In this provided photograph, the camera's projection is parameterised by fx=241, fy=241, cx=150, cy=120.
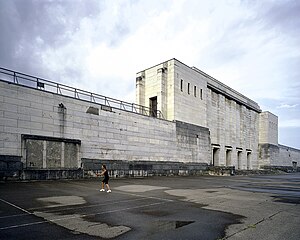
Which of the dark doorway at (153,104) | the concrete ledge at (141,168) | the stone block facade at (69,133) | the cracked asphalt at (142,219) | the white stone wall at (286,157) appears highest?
the dark doorway at (153,104)

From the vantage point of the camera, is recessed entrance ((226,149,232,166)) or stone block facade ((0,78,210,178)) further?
recessed entrance ((226,149,232,166))

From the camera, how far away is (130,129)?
2528 centimetres

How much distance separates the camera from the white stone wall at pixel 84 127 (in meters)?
→ 16.8

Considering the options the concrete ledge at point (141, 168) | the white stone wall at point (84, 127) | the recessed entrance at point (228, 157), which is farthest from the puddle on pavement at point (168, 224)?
the recessed entrance at point (228, 157)

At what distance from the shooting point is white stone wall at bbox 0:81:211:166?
55.1 ft

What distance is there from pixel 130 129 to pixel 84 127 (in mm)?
5525

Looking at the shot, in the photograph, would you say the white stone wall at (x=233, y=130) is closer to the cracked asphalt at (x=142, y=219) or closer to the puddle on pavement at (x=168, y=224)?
the cracked asphalt at (x=142, y=219)

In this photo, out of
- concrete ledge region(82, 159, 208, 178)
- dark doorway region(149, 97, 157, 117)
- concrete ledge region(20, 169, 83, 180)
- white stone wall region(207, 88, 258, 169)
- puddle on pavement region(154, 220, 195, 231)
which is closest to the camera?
puddle on pavement region(154, 220, 195, 231)

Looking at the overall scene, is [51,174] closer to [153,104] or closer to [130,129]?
[130,129]

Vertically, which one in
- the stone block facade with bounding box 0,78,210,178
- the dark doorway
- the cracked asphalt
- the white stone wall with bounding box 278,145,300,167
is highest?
the dark doorway

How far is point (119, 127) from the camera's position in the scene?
951 inches

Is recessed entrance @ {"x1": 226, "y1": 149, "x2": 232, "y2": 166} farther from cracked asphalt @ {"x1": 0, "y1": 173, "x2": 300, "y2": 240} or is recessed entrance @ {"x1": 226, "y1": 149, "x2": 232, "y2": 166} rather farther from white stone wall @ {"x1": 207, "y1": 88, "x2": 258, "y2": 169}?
cracked asphalt @ {"x1": 0, "y1": 173, "x2": 300, "y2": 240}

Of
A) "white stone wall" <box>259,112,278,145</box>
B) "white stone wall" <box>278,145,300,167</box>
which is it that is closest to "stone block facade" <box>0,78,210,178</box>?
"white stone wall" <box>259,112,278,145</box>

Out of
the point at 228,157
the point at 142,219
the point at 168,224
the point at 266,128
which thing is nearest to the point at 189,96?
the point at 228,157
